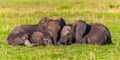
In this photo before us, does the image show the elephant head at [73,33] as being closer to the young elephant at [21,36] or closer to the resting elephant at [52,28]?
the resting elephant at [52,28]

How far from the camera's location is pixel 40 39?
13.7 metres

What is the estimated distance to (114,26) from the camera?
20859mm

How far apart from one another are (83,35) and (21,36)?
74.5 inches

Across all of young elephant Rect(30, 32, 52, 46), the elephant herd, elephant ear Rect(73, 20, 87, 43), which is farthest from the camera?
elephant ear Rect(73, 20, 87, 43)

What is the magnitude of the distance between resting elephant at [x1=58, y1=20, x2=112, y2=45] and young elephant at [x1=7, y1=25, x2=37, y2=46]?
41.3 inches

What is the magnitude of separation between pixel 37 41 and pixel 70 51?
74.5 inches

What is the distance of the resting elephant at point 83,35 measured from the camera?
13820 mm

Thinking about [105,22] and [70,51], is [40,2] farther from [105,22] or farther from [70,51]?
[70,51]

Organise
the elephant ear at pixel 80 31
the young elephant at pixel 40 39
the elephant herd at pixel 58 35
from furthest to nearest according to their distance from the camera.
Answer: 1. the elephant ear at pixel 80 31
2. the elephant herd at pixel 58 35
3. the young elephant at pixel 40 39

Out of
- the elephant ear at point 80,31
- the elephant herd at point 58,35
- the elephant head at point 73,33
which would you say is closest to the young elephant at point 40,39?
the elephant herd at point 58,35

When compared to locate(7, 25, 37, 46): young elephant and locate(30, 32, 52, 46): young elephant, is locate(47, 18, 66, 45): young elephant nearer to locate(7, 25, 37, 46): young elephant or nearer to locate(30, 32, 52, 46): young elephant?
locate(30, 32, 52, 46): young elephant

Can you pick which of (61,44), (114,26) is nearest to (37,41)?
(61,44)

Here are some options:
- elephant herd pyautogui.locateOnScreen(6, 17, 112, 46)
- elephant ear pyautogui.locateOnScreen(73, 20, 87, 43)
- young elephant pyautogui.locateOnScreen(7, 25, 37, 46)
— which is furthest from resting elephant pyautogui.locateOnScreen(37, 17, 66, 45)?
elephant ear pyautogui.locateOnScreen(73, 20, 87, 43)

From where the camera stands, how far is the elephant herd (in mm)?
13734
